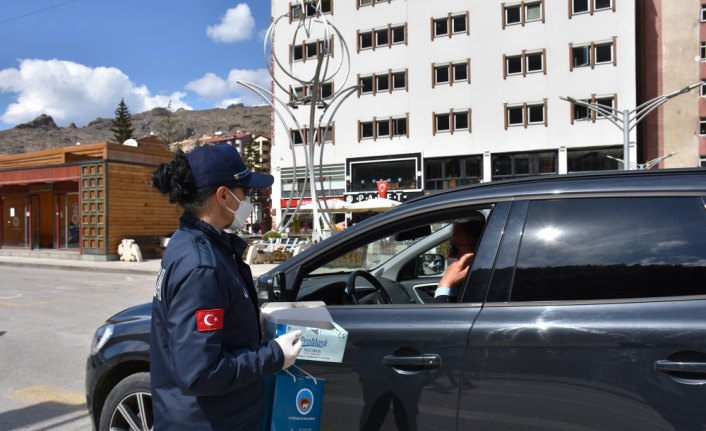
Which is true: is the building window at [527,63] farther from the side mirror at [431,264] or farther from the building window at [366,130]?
the side mirror at [431,264]

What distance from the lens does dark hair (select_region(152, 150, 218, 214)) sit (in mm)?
1940

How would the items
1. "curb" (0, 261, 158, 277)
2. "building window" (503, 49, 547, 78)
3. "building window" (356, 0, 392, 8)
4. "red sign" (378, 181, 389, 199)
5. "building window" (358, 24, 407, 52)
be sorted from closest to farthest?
"curb" (0, 261, 158, 277) < "building window" (503, 49, 547, 78) < "red sign" (378, 181, 389, 199) < "building window" (358, 24, 407, 52) < "building window" (356, 0, 392, 8)

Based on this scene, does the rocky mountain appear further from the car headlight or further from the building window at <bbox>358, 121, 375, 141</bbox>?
the car headlight

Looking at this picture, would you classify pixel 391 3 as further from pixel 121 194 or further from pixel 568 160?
pixel 121 194

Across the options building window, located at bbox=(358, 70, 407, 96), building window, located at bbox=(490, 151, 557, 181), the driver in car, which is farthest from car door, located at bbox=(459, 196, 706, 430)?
building window, located at bbox=(358, 70, 407, 96)

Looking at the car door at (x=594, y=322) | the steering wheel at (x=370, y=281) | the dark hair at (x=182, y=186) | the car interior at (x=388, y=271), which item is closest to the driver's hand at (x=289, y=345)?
the dark hair at (x=182, y=186)

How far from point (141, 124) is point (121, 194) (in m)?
191

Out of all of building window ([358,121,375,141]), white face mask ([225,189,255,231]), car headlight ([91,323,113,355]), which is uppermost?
building window ([358,121,375,141])

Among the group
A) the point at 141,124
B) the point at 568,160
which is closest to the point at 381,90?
the point at 568,160

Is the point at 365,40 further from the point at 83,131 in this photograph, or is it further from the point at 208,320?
the point at 83,131

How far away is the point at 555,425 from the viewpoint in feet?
6.54

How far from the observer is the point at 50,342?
7.00 meters

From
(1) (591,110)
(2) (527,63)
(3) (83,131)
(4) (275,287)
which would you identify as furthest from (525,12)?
(3) (83,131)

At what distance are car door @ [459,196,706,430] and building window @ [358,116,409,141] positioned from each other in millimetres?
37103
